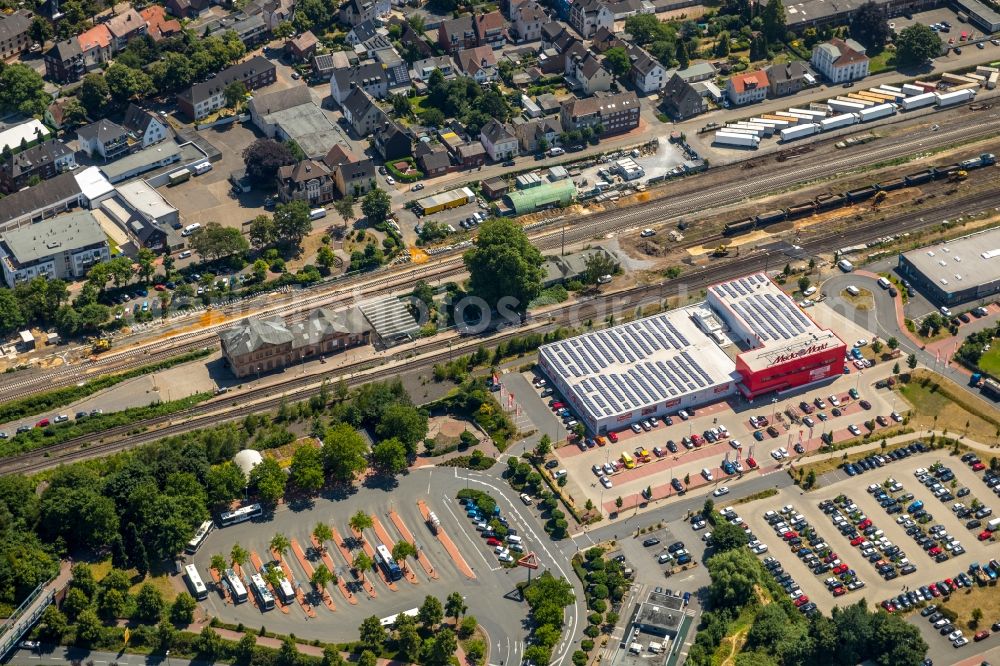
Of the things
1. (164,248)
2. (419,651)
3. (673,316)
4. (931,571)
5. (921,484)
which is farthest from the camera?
(164,248)

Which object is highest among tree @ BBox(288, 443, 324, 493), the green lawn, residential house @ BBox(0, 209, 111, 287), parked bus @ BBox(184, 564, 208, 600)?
residential house @ BBox(0, 209, 111, 287)

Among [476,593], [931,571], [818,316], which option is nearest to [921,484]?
[931,571]

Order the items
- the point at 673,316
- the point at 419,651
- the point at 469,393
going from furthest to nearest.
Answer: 1. the point at 673,316
2. the point at 469,393
3. the point at 419,651

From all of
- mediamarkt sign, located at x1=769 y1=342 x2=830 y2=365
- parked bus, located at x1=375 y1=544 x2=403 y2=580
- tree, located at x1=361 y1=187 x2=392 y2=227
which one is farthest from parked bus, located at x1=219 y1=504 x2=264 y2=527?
mediamarkt sign, located at x1=769 y1=342 x2=830 y2=365

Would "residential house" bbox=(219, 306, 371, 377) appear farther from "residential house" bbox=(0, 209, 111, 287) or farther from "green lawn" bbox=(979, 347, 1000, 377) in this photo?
"green lawn" bbox=(979, 347, 1000, 377)

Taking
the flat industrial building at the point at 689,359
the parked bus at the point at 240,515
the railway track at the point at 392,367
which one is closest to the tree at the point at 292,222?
the railway track at the point at 392,367

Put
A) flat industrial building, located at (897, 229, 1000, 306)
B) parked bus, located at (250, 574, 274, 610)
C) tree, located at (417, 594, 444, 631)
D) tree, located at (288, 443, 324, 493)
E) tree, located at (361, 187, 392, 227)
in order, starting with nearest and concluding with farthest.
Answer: tree, located at (417, 594, 444, 631) → parked bus, located at (250, 574, 274, 610) → tree, located at (288, 443, 324, 493) → flat industrial building, located at (897, 229, 1000, 306) → tree, located at (361, 187, 392, 227)

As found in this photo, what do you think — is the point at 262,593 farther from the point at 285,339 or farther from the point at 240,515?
the point at 285,339

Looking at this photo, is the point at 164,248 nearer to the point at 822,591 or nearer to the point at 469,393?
the point at 469,393
